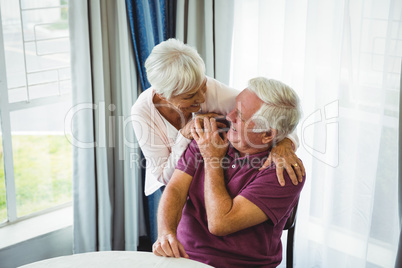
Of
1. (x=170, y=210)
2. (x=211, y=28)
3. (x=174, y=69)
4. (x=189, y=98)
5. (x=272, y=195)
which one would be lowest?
(x=170, y=210)

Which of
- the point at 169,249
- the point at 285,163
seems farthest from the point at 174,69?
the point at 169,249

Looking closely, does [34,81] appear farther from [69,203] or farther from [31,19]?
[69,203]

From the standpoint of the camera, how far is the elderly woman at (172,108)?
168 cm

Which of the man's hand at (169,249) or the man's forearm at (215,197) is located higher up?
the man's forearm at (215,197)

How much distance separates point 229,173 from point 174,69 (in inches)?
18.6

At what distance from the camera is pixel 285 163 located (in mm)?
1616

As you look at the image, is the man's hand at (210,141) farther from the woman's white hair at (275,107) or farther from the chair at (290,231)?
the chair at (290,231)

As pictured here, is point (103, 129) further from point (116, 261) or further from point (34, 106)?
point (116, 261)

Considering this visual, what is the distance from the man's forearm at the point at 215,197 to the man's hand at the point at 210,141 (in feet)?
0.11

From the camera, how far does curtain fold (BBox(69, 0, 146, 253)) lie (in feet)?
7.74

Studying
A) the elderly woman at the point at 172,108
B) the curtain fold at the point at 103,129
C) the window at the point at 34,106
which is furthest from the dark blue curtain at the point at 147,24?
the elderly woman at the point at 172,108

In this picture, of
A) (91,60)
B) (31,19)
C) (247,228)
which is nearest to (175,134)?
(247,228)

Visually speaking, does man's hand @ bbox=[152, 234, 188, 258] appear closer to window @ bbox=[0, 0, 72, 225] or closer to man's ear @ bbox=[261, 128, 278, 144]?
man's ear @ bbox=[261, 128, 278, 144]

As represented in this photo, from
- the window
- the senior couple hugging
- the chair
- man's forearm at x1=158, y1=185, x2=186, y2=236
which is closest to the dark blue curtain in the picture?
the window
